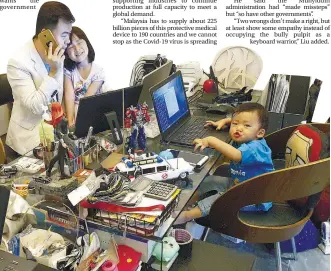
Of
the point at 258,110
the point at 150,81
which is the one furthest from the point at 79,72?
the point at 258,110

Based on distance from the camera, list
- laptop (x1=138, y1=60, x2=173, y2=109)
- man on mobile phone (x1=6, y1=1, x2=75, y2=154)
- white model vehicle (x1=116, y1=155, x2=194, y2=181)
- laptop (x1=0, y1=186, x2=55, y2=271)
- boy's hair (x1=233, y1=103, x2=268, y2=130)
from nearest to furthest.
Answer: laptop (x1=0, y1=186, x2=55, y2=271) < white model vehicle (x1=116, y1=155, x2=194, y2=181) < boy's hair (x1=233, y1=103, x2=268, y2=130) < laptop (x1=138, y1=60, x2=173, y2=109) < man on mobile phone (x1=6, y1=1, x2=75, y2=154)

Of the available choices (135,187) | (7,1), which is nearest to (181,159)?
(135,187)

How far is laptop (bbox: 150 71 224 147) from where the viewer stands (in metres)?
1.79

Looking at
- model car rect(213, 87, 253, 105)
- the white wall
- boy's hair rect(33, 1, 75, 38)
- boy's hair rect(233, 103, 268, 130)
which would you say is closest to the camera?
boy's hair rect(233, 103, 268, 130)

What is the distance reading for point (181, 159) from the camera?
153 cm

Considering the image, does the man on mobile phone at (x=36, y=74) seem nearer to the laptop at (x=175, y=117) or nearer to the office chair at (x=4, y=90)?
the office chair at (x=4, y=90)

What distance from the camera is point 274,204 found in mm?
1822

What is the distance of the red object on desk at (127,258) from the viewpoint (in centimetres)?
115

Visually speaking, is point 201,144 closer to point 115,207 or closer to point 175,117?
point 175,117

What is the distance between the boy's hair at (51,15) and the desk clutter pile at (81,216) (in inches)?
50.3

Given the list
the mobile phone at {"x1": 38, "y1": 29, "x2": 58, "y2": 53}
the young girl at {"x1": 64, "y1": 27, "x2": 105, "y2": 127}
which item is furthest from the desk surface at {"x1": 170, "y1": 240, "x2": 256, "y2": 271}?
the mobile phone at {"x1": 38, "y1": 29, "x2": 58, "y2": 53}

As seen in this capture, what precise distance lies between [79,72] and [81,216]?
61.4 inches

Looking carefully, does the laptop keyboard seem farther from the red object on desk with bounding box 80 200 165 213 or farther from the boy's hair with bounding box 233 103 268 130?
the red object on desk with bounding box 80 200 165 213

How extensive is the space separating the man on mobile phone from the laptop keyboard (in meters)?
0.79
